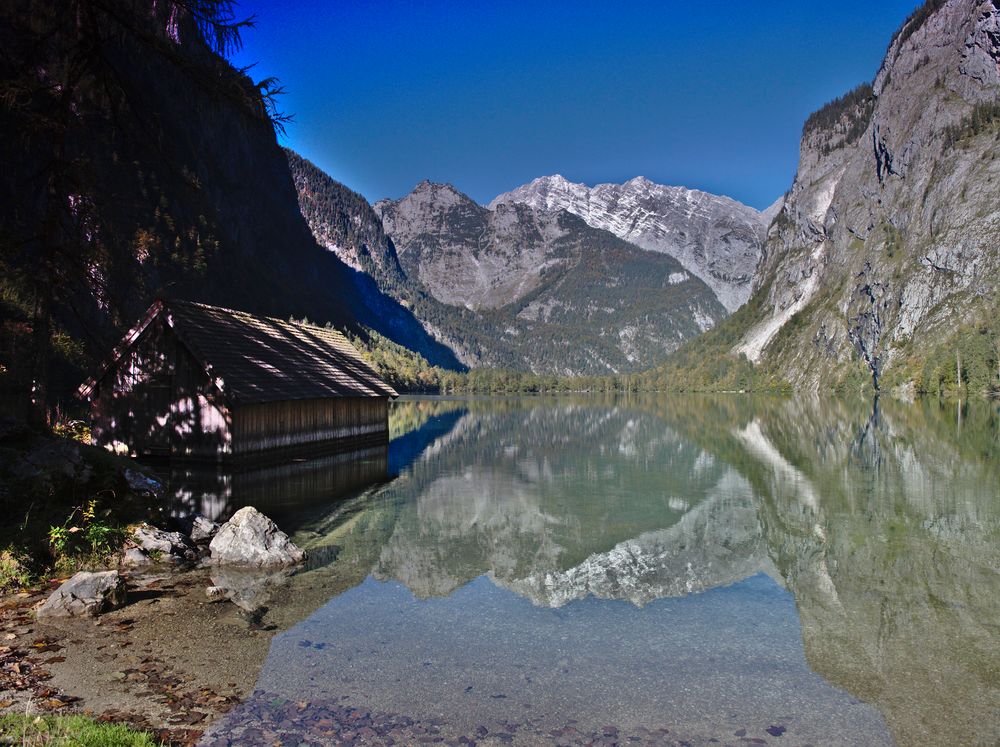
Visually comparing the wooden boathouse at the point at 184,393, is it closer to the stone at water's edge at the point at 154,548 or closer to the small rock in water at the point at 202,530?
the small rock in water at the point at 202,530

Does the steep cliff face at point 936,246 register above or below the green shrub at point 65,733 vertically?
above

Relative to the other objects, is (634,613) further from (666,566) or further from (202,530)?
(202,530)

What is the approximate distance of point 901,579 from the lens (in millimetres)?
13305

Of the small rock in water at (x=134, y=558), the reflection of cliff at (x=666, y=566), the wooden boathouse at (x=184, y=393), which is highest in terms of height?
the wooden boathouse at (x=184, y=393)

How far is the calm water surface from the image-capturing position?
780 cm

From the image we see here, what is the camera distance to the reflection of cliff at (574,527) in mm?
13875

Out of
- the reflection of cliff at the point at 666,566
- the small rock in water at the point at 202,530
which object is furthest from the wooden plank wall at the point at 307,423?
the reflection of cliff at the point at 666,566

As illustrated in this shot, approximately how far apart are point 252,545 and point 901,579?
1266cm

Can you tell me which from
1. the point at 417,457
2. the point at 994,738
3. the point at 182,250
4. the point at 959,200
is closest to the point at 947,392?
the point at 959,200

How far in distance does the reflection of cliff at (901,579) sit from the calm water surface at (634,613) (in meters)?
0.05

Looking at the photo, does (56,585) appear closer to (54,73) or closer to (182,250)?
(54,73)

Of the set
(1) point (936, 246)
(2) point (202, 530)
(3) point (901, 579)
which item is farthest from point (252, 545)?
(1) point (936, 246)

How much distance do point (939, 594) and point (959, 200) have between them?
19481 cm

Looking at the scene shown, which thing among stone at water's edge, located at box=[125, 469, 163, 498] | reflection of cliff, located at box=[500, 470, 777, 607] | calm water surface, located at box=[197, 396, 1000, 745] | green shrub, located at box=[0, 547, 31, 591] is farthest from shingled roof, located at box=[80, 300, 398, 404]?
reflection of cliff, located at box=[500, 470, 777, 607]
